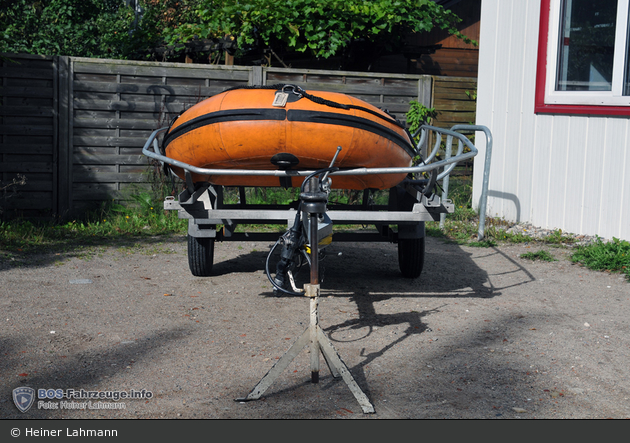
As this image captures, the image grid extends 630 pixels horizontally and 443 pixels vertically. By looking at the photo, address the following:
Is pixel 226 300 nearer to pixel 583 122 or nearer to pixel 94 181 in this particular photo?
pixel 94 181

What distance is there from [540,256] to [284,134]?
343 cm

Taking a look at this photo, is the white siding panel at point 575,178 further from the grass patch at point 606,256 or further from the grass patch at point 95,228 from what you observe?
the grass patch at point 95,228

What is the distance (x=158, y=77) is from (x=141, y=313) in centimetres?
436

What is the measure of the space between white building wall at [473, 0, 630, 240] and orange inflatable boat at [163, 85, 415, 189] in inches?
130

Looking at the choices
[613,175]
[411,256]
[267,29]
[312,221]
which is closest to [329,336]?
[312,221]

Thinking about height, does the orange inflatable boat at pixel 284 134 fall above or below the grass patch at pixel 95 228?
above

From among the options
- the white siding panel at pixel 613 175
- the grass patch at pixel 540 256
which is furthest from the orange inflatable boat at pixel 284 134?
the white siding panel at pixel 613 175

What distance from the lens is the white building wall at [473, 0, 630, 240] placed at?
21.6 feet

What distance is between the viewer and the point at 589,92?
696cm

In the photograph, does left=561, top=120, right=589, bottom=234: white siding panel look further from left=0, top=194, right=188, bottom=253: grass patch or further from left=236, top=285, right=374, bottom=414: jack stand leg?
left=236, top=285, right=374, bottom=414: jack stand leg

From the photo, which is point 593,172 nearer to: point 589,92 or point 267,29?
point 589,92

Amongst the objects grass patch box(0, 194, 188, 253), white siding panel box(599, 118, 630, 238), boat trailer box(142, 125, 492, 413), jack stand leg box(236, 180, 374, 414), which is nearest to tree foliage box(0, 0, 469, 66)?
grass patch box(0, 194, 188, 253)

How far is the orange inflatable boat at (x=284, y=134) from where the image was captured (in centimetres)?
387

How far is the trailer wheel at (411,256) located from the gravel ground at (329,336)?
0.35ft
